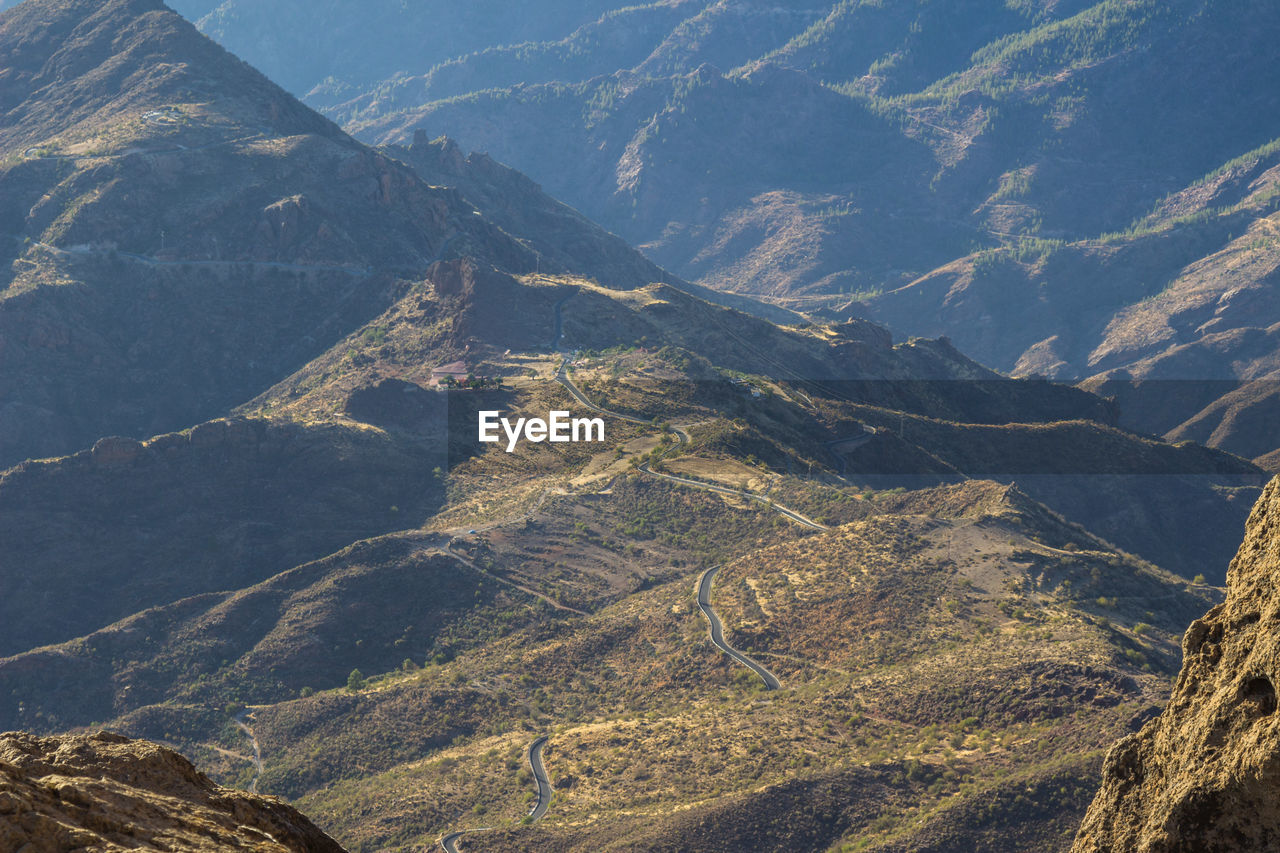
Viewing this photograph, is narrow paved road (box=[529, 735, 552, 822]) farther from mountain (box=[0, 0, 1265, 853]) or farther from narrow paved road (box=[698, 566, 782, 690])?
narrow paved road (box=[698, 566, 782, 690])

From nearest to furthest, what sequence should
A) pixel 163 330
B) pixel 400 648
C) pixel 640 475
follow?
pixel 400 648
pixel 640 475
pixel 163 330

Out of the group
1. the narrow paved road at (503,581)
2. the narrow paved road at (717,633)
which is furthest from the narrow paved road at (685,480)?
the narrow paved road at (503,581)

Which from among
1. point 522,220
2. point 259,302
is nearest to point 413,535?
point 259,302

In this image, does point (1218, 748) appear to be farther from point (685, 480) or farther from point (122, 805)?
point (685, 480)

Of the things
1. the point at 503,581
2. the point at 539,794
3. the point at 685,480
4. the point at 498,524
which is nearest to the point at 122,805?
the point at 539,794

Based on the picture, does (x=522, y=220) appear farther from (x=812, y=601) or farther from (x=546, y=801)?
(x=546, y=801)

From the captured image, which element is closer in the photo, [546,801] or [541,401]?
[546,801]

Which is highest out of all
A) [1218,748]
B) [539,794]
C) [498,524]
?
[1218,748]
